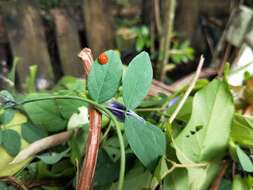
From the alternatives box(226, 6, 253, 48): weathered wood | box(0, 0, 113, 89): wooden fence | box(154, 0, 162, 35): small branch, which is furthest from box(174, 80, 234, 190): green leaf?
box(154, 0, 162, 35): small branch

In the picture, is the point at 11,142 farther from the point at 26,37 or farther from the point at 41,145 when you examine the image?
the point at 26,37

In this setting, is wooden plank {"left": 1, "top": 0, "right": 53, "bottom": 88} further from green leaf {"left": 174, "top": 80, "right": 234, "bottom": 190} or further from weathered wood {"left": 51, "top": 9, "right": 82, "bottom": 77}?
green leaf {"left": 174, "top": 80, "right": 234, "bottom": 190}

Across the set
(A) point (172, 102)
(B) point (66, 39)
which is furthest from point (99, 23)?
(A) point (172, 102)

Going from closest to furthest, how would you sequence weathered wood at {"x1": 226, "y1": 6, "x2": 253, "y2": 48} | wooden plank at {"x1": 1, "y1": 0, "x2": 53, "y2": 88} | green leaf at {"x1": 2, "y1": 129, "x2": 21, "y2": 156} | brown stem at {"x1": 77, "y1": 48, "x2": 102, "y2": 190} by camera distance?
brown stem at {"x1": 77, "y1": 48, "x2": 102, "y2": 190} → green leaf at {"x1": 2, "y1": 129, "x2": 21, "y2": 156} → weathered wood at {"x1": 226, "y1": 6, "x2": 253, "y2": 48} → wooden plank at {"x1": 1, "y1": 0, "x2": 53, "y2": 88}

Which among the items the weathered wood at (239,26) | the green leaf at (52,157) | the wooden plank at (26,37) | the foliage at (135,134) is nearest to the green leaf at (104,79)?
the foliage at (135,134)

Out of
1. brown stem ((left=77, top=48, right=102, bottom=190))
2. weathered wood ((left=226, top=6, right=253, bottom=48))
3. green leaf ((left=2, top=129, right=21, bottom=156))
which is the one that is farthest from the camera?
weathered wood ((left=226, top=6, right=253, bottom=48))

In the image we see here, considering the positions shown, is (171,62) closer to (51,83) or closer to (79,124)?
(51,83)
